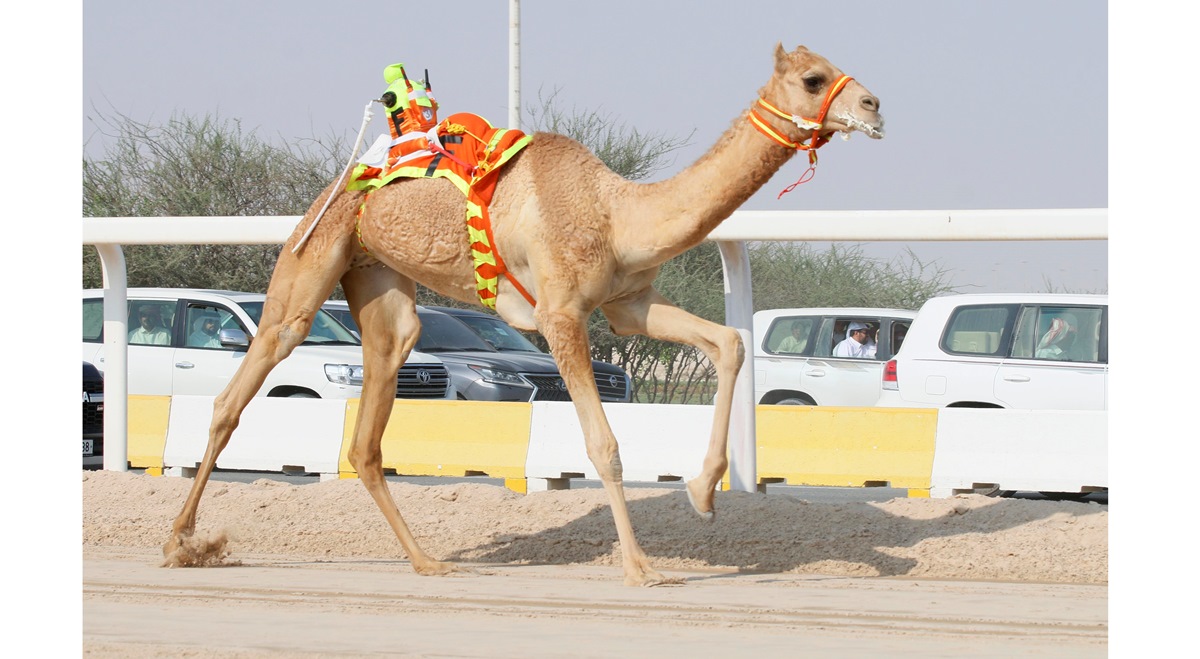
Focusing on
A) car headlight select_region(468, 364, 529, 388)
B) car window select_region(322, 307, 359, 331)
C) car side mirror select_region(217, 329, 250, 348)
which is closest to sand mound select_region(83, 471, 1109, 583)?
car side mirror select_region(217, 329, 250, 348)

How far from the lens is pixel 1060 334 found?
14.9 metres

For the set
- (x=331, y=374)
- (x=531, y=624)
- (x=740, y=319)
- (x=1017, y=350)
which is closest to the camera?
(x=531, y=624)

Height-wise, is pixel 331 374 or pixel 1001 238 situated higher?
pixel 1001 238

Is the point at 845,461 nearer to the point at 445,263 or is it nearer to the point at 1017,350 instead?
the point at 445,263

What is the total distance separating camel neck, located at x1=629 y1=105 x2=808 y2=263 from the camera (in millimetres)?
7328

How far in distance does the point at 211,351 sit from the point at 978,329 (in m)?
8.11

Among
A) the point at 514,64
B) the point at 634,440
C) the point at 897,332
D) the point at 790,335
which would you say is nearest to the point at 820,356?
the point at 790,335

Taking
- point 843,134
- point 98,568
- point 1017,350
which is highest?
point 843,134

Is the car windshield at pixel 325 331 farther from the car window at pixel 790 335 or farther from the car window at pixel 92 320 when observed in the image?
the car window at pixel 790 335

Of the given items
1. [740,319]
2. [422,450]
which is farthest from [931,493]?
[422,450]

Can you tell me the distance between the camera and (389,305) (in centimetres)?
878

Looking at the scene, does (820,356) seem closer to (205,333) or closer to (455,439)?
(205,333)

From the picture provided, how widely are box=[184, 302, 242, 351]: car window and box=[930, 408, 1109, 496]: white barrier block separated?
9027 mm

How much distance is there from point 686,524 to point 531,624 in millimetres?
2741
